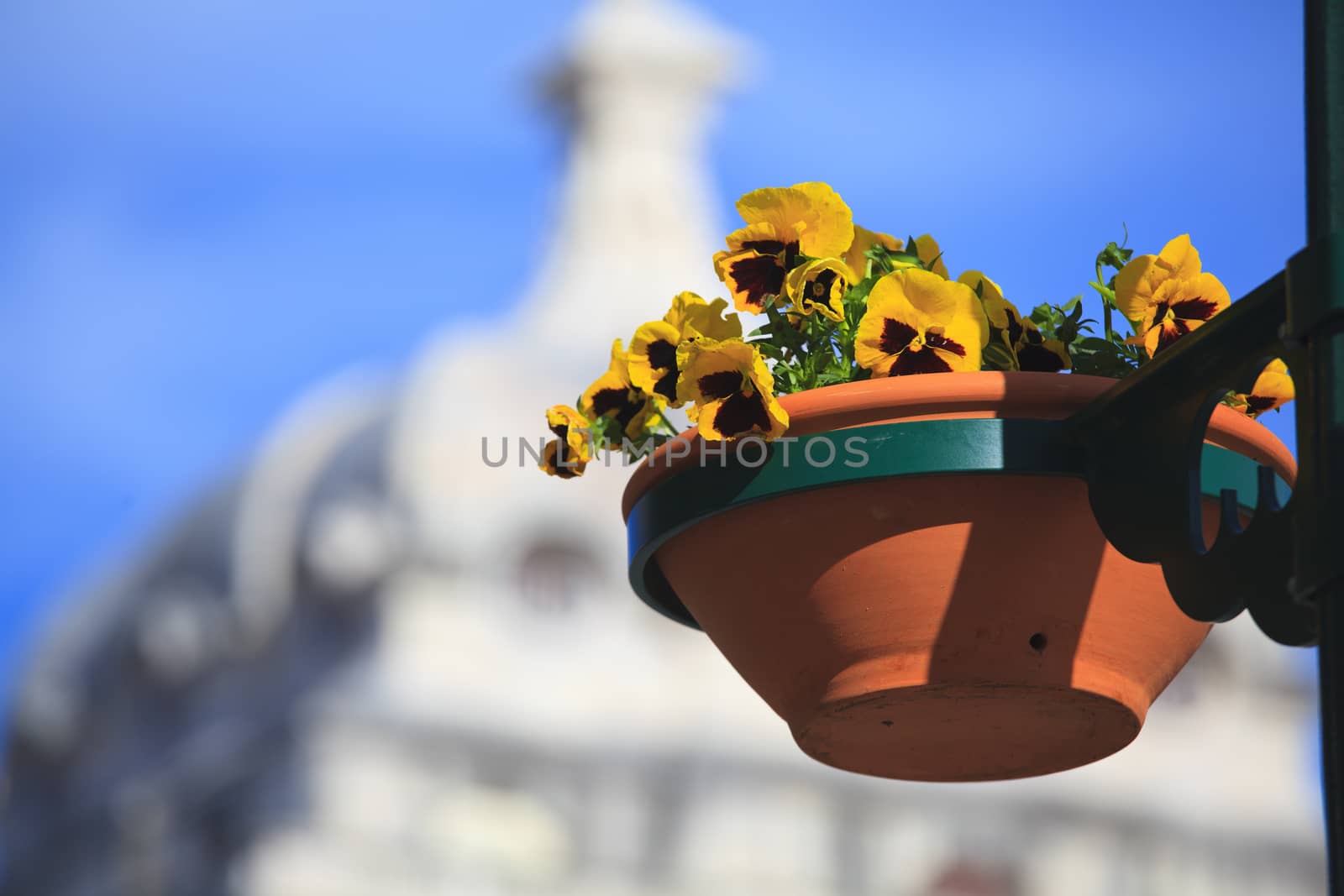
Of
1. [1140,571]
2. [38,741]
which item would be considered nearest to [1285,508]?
[1140,571]

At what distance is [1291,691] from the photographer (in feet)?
Answer: 59.0

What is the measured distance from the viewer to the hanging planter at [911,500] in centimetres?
192

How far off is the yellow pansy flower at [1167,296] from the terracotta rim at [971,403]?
17cm

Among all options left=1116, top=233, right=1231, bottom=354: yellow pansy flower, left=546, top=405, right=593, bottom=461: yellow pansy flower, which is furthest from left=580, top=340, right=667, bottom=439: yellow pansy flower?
left=1116, top=233, right=1231, bottom=354: yellow pansy flower

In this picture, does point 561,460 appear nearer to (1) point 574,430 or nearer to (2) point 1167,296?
(1) point 574,430

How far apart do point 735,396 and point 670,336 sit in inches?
8.1

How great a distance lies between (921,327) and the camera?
204 cm

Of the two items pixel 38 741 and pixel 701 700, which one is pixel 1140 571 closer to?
pixel 701 700

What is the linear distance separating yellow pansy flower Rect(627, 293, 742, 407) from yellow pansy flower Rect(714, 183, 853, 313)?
30 millimetres

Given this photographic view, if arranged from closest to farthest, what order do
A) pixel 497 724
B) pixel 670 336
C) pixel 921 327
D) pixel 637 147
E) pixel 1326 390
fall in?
pixel 1326 390 → pixel 921 327 → pixel 670 336 → pixel 497 724 → pixel 637 147

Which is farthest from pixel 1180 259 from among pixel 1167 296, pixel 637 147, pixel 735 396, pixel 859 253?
pixel 637 147

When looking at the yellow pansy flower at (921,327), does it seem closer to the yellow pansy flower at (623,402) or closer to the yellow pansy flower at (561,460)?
the yellow pansy flower at (623,402)

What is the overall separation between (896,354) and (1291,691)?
55.3ft

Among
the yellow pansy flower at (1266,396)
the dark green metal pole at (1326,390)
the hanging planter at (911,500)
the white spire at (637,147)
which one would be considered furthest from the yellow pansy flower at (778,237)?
the white spire at (637,147)
